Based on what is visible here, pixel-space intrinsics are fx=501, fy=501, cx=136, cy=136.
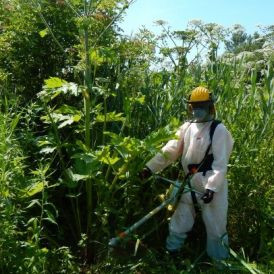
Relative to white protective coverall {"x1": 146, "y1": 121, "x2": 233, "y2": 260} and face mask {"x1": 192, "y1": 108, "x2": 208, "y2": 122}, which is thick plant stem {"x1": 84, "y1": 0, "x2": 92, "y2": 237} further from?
face mask {"x1": 192, "y1": 108, "x2": 208, "y2": 122}

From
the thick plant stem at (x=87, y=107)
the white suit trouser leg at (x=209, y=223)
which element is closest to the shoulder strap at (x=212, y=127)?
the white suit trouser leg at (x=209, y=223)

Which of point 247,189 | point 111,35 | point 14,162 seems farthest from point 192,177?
point 111,35

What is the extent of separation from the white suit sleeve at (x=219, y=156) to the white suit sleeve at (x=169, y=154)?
1.20ft

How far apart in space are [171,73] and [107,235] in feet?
5.78

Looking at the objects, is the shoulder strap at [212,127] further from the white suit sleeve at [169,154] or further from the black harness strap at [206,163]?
the white suit sleeve at [169,154]

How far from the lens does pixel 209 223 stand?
4184mm

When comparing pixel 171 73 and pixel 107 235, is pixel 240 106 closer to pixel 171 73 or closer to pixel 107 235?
pixel 171 73

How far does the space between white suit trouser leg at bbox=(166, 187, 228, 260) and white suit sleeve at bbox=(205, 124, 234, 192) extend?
0.16 metres

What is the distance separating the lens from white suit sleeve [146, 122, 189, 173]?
432 cm

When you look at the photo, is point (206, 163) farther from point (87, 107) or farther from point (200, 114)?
point (87, 107)

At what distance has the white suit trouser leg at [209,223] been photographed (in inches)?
163

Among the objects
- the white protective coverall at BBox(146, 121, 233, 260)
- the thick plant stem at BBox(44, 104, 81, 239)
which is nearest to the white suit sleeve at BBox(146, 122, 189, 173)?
the white protective coverall at BBox(146, 121, 233, 260)

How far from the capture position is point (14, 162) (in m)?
3.50

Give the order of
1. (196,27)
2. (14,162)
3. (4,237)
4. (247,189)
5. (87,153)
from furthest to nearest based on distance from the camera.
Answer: (196,27)
(247,189)
(87,153)
(14,162)
(4,237)
